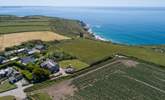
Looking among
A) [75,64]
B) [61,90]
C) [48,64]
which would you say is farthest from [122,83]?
[48,64]

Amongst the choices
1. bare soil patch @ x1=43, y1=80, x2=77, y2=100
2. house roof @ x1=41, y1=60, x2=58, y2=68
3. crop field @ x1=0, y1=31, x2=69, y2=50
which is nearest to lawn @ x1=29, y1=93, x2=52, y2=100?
bare soil patch @ x1=43, y1=80, x2=77, y2=100

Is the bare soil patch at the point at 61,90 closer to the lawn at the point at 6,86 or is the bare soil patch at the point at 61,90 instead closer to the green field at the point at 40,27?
the lawn at the point at 6,86

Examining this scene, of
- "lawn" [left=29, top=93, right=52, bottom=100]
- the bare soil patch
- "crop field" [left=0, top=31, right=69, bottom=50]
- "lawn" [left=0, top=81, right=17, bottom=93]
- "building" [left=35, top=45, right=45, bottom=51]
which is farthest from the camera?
"crop field" [left=0, top=31, right=69, bottom=50]

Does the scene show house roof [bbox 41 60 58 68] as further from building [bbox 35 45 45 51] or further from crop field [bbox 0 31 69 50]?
crop field [bbox 0 31 69 50]

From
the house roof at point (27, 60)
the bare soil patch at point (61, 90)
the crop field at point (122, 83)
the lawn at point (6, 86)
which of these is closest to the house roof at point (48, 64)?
the house roof at point (27, 60)

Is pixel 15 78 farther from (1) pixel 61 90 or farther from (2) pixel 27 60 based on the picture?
(1) pixel 61 90
